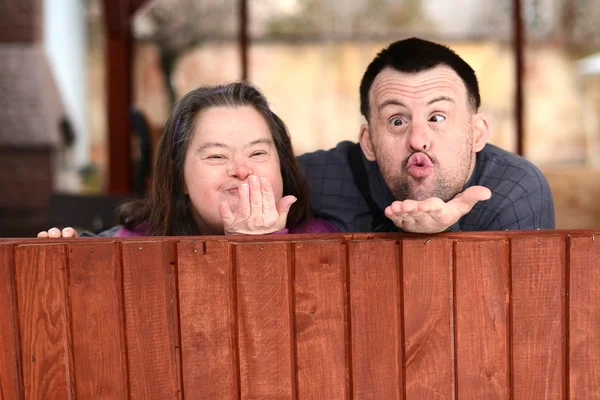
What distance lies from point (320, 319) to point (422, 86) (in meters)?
0.69

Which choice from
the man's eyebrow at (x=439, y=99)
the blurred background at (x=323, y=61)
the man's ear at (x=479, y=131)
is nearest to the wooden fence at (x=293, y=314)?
the man's eyebrow at (x=439, y=99)

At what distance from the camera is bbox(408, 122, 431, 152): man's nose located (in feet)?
5.69

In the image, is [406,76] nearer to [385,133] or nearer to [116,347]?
[385,133]

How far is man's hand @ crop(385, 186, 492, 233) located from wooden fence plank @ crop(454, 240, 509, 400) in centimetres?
7

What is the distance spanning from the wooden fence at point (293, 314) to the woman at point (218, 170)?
0.75 feet

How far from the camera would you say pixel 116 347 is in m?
1.47

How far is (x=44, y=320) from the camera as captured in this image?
1.47 meters

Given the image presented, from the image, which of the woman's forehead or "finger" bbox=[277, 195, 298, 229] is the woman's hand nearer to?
the woman's forehead

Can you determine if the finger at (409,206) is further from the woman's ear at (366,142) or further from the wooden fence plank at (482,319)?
the woman's ear at (366,142)

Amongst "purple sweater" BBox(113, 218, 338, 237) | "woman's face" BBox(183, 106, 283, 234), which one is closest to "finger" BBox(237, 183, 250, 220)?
"woman's face" BBox(183, 106, 283, 234)

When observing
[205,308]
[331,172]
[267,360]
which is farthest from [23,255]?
[331,172]

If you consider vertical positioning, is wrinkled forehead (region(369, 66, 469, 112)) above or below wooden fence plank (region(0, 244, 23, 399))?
above

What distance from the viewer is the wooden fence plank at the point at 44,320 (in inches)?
57.4

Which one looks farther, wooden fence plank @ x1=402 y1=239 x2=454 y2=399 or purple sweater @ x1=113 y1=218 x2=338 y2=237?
purple sweater @ x1=113 y1=218 x2=338 y2=237
